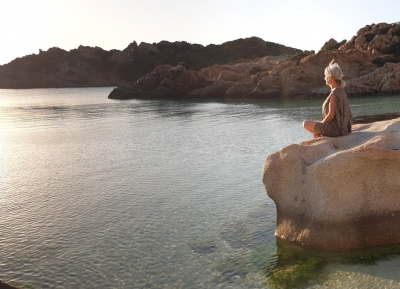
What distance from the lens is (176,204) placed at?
11883mm

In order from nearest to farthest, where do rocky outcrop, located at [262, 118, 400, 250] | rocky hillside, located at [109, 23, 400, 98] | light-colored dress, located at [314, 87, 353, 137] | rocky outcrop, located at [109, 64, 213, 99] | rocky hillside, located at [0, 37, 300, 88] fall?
rocky outcrop, located at [262, 118, 400, 250] < light-colored dress, located at [314, 87, 353, 137] < rocky hillside, located at [109, 23, 400, 98] < rocky outcrop, located at [109, 64, 213, 99] < rocky hillside, located at [0, 37, 300, 88]

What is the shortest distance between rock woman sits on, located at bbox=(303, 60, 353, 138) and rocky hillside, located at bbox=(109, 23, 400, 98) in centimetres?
4635

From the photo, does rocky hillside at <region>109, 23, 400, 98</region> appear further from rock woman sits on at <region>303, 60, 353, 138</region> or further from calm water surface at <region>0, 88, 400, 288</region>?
rock woman sits on at <region>303, 60, 353, 138</region>

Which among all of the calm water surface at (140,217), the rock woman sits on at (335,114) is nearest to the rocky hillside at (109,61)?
the calm water surface at (140,217)

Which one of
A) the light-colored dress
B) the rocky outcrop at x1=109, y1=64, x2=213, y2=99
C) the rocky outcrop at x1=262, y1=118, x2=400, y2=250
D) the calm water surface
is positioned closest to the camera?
the calm water surface

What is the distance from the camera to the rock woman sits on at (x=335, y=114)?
31.6ft

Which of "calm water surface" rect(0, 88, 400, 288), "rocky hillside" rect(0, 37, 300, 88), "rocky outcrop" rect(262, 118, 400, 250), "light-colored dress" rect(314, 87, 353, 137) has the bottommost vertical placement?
"calm water surface" rect(0, 88, 400, 288)

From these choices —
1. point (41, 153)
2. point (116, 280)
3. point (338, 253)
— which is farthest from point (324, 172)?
point (41, 153)

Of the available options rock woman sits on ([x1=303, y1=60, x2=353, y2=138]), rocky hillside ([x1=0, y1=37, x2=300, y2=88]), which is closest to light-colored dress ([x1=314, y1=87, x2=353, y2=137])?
rock woman sits on ([x1=303, y1=60, x2=353, y2=138])

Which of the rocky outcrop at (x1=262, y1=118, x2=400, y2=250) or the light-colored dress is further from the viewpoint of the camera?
the light-colored dress

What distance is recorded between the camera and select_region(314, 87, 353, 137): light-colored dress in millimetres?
9609

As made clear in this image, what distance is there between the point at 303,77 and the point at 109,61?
142751mm

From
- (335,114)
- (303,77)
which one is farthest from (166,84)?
(335,114)

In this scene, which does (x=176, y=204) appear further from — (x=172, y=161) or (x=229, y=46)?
(x=229, y=46)
